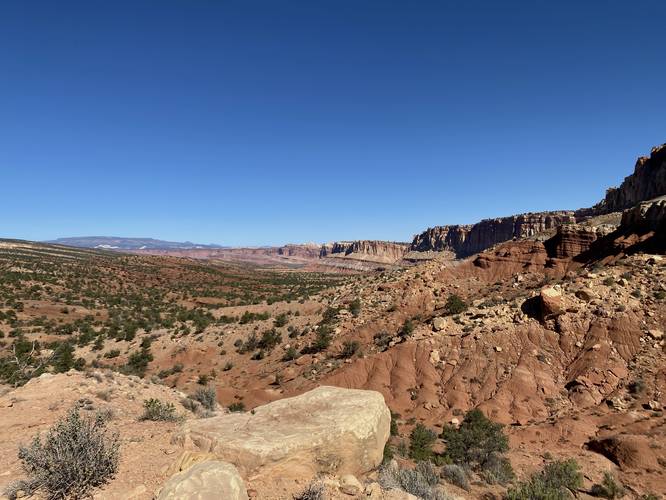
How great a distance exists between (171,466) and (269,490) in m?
2.00

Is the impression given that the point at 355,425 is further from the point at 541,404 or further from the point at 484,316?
the point at 484,316

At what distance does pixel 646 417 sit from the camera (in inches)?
610

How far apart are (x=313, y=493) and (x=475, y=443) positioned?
1030cm

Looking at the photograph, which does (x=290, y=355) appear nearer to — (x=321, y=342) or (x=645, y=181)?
(x=321, y=342)

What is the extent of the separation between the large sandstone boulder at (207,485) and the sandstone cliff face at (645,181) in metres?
66.5

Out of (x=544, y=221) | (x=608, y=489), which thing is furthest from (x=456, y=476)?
(x=544, y=221)

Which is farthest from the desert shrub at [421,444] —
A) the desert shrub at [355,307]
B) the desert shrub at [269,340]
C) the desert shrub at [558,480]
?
the desert shrub at [269,340]

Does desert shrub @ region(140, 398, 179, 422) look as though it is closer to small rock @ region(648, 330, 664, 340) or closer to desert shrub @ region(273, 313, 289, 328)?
desert shrub @ region(273, 313, 289, 328)

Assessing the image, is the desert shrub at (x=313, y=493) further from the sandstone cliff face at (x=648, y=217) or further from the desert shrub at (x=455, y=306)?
the sandstone cliff face at (x=648, y=217)

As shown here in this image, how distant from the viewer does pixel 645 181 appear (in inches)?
2288

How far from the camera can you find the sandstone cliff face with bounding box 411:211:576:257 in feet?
387

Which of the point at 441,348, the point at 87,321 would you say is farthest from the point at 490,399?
the point at 87,321

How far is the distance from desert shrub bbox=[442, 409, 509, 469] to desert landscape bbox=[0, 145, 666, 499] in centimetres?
8

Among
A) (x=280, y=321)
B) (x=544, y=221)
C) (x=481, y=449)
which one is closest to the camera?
(x=481, y=449)
